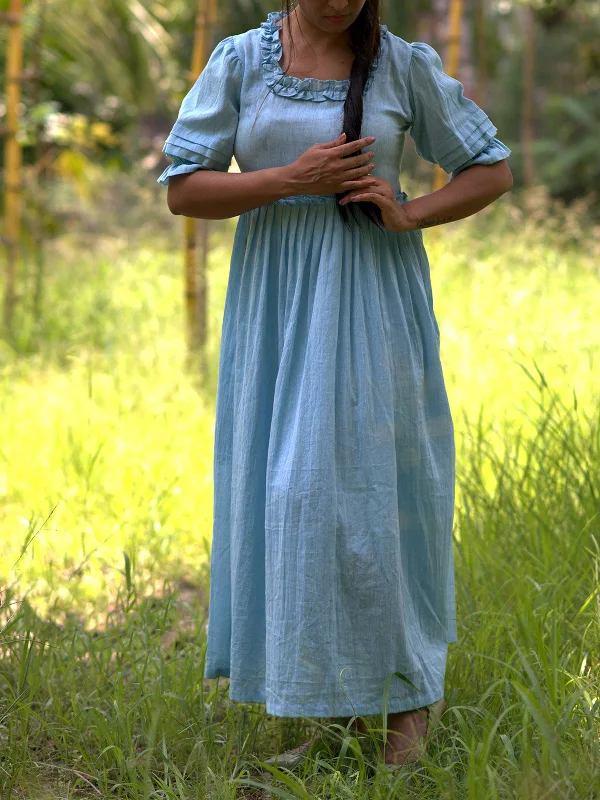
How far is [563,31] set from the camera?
53.5 ft

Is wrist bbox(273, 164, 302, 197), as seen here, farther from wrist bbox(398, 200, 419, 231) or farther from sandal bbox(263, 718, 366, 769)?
sandal bbox(263, 718, 366, 769)

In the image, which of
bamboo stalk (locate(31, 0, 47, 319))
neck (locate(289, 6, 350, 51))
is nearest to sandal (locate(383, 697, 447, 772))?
neck (locate(289, 6, 350, 51))

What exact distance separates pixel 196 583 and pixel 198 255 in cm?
220

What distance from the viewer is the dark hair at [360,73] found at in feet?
6.69

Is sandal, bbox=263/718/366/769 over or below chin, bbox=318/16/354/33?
below

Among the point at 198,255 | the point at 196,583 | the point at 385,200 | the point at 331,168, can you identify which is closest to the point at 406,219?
the point at 385,200

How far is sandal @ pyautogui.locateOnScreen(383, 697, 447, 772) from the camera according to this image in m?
2.10

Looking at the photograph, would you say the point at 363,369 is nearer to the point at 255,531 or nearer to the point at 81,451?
the point at 255,531

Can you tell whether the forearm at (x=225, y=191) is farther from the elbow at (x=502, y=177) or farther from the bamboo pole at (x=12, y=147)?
the bamboo pole at (x=12, y=147)

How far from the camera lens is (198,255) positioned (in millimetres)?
5145

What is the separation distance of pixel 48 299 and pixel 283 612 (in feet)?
18.1

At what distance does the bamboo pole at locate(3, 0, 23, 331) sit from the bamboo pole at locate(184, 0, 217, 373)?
1.43 m

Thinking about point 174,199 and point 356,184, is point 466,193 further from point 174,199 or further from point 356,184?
point 174,199

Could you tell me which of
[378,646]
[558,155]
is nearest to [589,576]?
[378,646]
